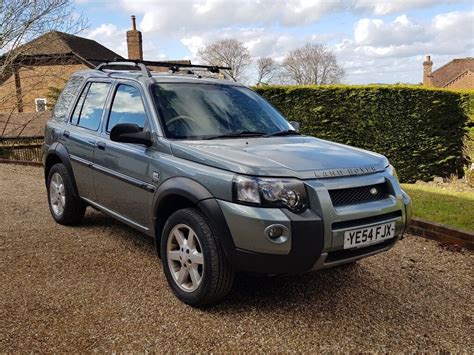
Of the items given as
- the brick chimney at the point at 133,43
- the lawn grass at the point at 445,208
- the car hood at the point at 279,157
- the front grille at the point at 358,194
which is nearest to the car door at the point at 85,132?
the car hood at the point at 279,157

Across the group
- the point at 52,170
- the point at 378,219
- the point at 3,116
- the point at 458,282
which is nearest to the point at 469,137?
the point at 458,282

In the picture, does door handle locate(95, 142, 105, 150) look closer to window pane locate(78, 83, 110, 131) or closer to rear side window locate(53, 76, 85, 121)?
window pane locate(78, 83, 110, 131)

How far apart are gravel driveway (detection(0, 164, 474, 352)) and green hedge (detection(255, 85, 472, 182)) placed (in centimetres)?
641

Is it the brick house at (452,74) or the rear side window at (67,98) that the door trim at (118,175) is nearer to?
the rear side window at (67,98)

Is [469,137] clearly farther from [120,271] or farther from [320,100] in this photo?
[120,271]

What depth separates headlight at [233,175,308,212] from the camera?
9.59 feet

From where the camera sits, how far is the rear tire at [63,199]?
17.2 ft

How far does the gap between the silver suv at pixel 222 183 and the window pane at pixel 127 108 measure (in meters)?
0.02

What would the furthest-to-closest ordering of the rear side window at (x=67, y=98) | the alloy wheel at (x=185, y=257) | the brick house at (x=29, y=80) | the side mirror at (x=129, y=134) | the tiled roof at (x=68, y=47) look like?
the brick house at (x=29, y=80)
the tiled roof at (x=68, y=47)
the rear side window at (x=67, y=98)
the side mirror at (x=129, y=134)
the alloy wheel at (x=185, y=257)

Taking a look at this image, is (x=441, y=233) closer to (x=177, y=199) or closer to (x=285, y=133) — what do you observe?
(x=285, y=133)

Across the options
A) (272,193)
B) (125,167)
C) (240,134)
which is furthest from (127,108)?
(272,193)

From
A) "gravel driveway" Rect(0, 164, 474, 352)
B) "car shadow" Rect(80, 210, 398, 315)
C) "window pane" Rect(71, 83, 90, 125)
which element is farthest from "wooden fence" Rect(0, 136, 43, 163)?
"car shadow" Rect(80, 210, 398, 315)

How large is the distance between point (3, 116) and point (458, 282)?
21.8 metres

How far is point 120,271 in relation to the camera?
412 cm
